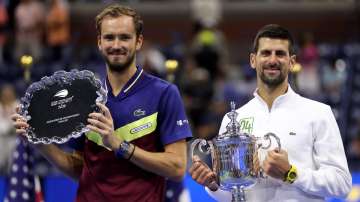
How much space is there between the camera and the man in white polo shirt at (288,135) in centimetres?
435

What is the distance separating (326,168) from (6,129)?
6.46m

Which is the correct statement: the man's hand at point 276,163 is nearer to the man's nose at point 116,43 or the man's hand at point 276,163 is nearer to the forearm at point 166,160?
the forearm at point 166,160

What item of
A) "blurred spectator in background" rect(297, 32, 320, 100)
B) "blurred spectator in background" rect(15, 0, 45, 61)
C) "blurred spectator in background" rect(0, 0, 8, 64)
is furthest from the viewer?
"blurred spectator in background" rect(0, 0, 8, 64)

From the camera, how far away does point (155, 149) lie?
4.61 m

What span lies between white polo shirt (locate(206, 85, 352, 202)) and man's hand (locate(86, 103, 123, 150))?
A: 647 mm

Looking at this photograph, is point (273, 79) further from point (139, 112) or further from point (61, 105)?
point (61, 105)

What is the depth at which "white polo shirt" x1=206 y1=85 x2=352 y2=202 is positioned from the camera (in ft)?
14.3

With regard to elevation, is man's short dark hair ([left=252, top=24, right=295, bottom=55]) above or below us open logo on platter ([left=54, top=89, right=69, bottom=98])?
above

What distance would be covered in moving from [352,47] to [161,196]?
29.2 ft

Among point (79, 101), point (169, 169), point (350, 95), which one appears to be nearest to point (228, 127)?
point (169, 169)

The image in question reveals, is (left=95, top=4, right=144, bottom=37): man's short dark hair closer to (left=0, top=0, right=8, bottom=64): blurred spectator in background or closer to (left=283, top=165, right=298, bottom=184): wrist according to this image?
(left=283, top=165, right=298, bottom=184): wrist

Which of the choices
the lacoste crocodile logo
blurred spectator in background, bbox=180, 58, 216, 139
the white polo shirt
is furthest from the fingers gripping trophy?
blurred spectator in background, bbox=180, 58, 216, 139

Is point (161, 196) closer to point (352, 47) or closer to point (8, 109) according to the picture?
point (8, 109)

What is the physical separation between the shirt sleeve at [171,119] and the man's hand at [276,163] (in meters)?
0.57
